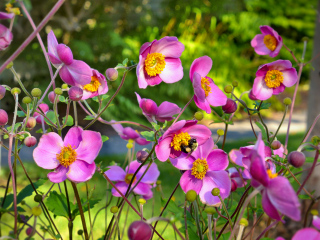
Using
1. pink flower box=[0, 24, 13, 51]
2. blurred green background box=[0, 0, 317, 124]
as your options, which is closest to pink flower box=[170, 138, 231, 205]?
pink flower box=[0, 24, 13, 51]

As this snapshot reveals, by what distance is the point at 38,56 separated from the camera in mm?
3889

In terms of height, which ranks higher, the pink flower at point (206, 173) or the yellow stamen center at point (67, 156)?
the yellow stamen center at point (67, 156)

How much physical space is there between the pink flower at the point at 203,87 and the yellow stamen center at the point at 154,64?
47mm

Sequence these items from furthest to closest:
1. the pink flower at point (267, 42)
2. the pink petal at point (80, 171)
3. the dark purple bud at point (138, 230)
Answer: the pink flower at point (267, 42), the pink petal at point (80, 171), the dark purple bud at point (138, 230)

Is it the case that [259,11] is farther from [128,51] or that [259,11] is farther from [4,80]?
[4,80]

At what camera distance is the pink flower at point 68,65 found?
0.42 meters

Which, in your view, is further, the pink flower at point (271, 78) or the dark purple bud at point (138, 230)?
the pink flower at point (271, 78)

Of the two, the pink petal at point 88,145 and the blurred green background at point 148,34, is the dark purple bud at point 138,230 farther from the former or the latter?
the blurred green background at point 148,34

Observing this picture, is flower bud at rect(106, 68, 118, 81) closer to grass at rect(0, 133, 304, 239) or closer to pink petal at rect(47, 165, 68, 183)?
pink petal at rect(47, 165, 68, 183)

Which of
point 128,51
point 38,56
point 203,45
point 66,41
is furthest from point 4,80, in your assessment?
point 203,45

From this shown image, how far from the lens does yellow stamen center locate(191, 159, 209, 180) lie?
43cm

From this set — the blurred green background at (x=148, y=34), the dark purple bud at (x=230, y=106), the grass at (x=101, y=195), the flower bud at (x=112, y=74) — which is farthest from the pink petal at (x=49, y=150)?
the blurred green background at (x=148, y=34)

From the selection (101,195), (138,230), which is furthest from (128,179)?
(101,195)

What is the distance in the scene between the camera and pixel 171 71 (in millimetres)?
493
